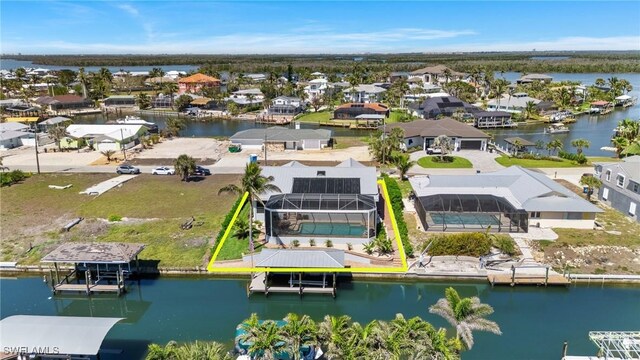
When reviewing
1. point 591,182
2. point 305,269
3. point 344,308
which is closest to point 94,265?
point 305,269

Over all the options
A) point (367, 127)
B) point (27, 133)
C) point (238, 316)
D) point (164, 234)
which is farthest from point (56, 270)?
point (367, 127)

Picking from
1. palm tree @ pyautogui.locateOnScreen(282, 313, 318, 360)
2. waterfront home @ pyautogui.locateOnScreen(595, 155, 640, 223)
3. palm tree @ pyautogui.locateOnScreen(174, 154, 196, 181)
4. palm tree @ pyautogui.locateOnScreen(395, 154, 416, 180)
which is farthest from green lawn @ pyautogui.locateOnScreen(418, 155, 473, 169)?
palm tree @ pyautogui.locateOnScreen(282, 313, 318, 360)

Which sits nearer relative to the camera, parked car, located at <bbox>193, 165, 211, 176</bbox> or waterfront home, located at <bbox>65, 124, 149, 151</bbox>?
parked car, located at <bbox>193, 165, 211, 176</bbox>

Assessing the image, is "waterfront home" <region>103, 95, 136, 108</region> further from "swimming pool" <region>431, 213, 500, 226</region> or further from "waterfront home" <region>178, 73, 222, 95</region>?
"swimming pool" <region>431, 213, 500, 226</region>

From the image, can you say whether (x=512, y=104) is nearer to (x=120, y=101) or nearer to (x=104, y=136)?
(x=104, y=136)

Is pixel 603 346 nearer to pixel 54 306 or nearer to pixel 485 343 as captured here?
pixel 485 343

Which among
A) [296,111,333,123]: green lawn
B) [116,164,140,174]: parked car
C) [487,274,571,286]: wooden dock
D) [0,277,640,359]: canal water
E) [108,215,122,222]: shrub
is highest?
[296,111,333,123]: green lawn
